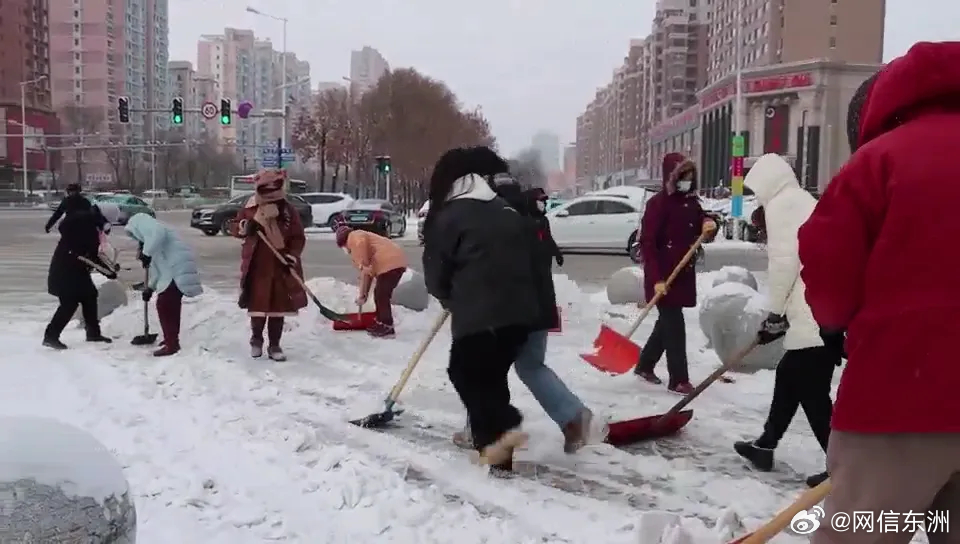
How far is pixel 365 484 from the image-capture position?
4230mm

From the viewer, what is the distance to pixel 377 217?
85.8ft

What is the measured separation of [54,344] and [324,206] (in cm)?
2371

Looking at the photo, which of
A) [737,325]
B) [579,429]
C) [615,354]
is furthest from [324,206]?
[579,429]

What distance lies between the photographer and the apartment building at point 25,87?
7706cm

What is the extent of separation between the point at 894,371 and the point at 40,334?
831 centimetres

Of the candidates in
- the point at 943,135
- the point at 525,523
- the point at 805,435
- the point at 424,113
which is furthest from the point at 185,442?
the point at 424,113

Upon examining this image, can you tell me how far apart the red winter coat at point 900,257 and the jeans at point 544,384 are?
103 inches

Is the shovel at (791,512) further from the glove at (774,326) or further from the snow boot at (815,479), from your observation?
the snow boot at (815,479)

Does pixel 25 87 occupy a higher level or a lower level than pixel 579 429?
higher

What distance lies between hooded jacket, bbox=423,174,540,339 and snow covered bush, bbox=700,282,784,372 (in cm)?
317

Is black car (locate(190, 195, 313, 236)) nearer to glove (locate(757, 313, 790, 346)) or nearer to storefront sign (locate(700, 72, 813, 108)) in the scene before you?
glove (locate(757, 313, 790, 346))

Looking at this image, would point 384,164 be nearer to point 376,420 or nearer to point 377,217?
point 377,217

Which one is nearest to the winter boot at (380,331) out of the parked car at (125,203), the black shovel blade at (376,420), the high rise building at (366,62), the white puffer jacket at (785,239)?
the black shovel blade at (376,420)

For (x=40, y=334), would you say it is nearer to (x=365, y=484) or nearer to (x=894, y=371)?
(x=365, y=484)
